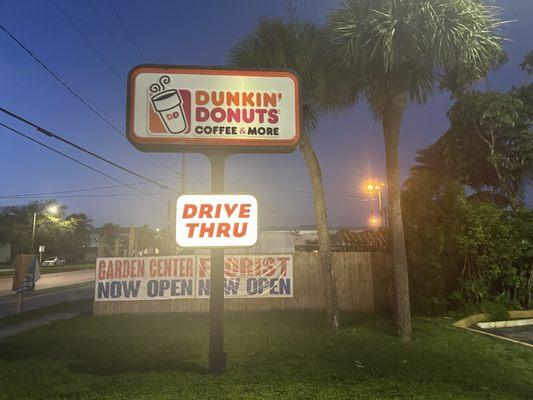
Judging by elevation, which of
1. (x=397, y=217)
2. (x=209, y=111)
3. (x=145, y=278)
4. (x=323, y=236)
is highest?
(x=209, y=111)

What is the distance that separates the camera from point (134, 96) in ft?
21.3

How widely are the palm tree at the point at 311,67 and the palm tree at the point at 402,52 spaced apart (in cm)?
90

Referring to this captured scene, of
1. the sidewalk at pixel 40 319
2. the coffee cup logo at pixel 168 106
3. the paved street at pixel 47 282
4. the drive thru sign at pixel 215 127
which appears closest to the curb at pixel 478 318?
the drive thru sign at pixel 215 127

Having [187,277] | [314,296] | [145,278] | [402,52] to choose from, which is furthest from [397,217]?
[145,278]

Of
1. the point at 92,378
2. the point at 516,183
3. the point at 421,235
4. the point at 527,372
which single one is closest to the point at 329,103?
the point at 421,235

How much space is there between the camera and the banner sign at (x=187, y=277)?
13.2 m

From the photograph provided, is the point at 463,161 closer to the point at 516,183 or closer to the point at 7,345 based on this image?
the point at 516,183

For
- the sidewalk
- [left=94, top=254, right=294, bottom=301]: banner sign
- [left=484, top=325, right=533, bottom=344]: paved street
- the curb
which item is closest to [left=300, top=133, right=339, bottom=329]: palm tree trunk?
[left=94, top=254, right=294, bottom=301]: banner sign

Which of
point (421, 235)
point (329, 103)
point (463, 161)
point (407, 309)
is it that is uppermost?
point (463, 161)

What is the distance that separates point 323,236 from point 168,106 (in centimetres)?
586

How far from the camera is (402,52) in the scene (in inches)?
345

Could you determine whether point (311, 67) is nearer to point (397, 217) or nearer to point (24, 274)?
point (397, 217)

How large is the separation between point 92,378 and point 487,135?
2895 centimetres

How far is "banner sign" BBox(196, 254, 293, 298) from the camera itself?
1330 centimetres
